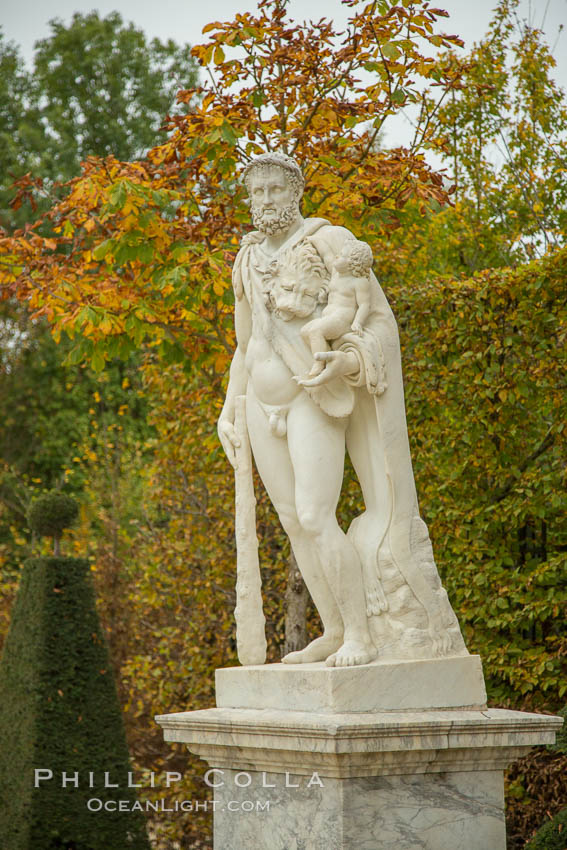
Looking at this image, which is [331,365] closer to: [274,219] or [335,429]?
[335,429]

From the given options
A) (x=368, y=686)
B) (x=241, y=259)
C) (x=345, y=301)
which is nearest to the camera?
(x=368, y=686)

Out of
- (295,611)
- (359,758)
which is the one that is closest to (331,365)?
(359,758)

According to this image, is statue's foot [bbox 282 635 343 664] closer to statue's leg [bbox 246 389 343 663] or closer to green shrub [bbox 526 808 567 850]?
statue's leg [bbox 246 389 343 663]

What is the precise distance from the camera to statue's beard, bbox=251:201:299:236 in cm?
495

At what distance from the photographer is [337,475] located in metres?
4.78

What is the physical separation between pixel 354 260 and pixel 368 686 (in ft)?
5.62

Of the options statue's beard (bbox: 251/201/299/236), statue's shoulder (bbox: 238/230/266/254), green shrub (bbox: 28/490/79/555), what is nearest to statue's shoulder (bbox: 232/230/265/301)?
statue's shoulder (bbox: 238/230/266/254)

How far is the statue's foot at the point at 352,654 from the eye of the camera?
4504 mm

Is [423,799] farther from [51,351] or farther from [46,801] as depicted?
[51,351]

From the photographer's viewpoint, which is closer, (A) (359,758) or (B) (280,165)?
(A) (359,758)

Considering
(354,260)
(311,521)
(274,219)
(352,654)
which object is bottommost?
(352,654)

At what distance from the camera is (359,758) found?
431cm

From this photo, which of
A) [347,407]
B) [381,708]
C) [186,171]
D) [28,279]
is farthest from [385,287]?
[381,708]

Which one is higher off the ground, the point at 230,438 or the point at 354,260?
the point at 354,260
